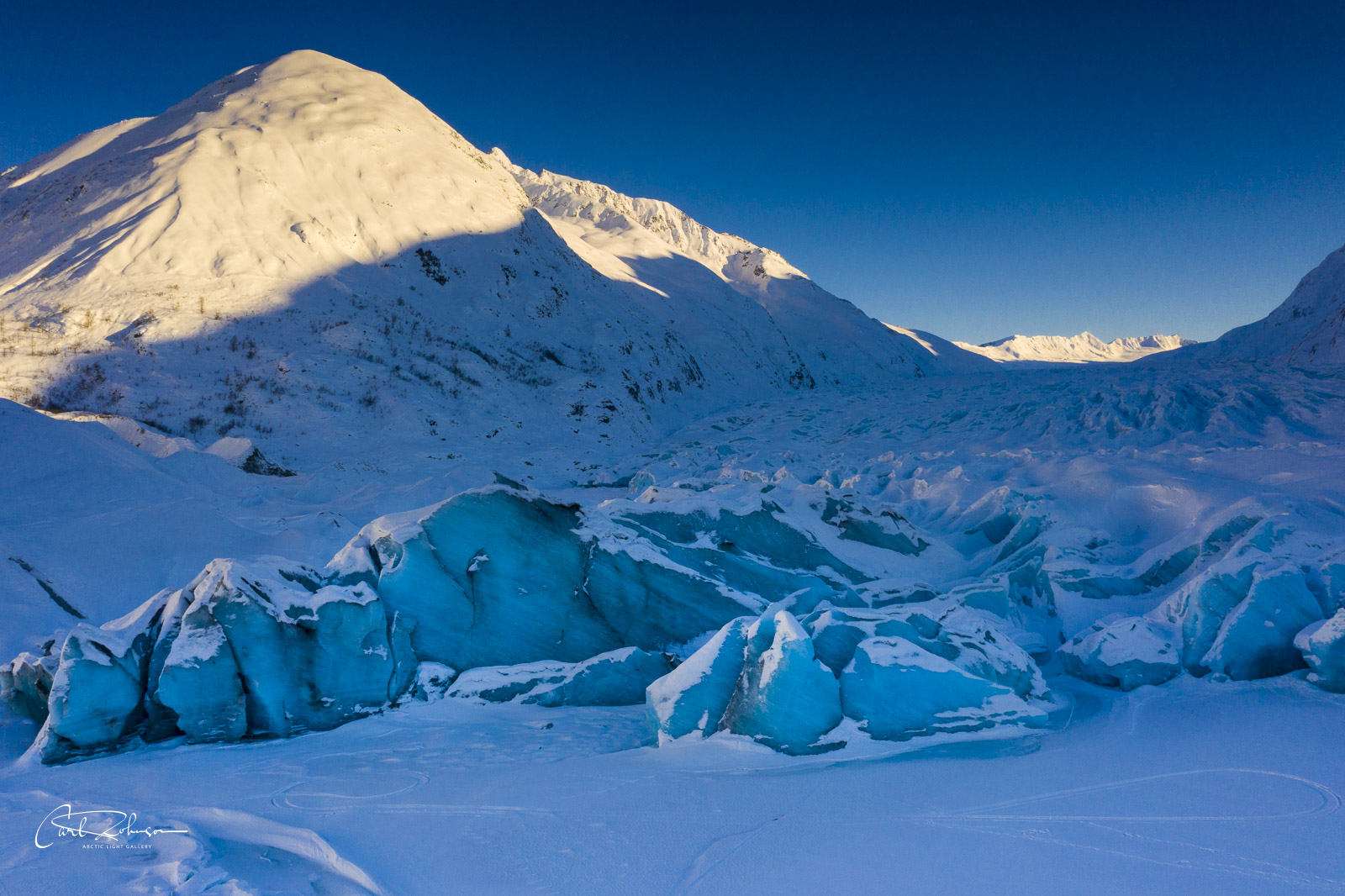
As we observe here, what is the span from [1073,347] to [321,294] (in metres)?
132

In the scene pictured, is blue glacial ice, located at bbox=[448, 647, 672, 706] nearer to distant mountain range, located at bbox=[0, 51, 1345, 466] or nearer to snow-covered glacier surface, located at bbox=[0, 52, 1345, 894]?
snow-covered glacier surface, located at bbox=[0, 52, 1345, 894]

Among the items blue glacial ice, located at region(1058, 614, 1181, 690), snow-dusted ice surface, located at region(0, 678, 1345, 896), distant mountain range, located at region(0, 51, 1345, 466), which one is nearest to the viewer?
snow-dusted ice surface, located at region(0, 678, 1345, 896)

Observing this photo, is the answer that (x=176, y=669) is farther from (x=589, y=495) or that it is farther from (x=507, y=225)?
(x=507, y=225)

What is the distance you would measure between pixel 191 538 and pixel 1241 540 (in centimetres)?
922

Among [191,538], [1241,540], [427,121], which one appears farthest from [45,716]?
[427,121]

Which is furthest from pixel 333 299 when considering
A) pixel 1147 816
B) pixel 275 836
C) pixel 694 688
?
pixel 1147 816

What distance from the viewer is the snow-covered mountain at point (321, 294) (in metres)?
12.9

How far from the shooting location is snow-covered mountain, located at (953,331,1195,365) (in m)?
102

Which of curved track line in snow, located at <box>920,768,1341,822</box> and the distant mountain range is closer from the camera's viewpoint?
curved track line in snow, located at <box>920,768,1341,822</box>

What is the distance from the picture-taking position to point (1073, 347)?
120250mm

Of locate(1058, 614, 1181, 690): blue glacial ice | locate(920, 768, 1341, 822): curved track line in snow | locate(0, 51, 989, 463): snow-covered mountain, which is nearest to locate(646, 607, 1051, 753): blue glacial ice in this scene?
locate(1058, 614, 1181, 690): blue glacial ice

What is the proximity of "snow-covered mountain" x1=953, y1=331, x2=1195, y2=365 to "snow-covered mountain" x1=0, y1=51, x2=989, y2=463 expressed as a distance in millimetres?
85612

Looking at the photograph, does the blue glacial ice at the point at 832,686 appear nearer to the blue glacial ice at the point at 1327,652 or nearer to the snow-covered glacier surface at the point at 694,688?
the snow-covered glacier surface at the point at 694,688

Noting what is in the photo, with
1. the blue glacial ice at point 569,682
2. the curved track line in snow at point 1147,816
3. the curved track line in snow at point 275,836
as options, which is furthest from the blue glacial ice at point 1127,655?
the curved track line in snow at point 275,836
